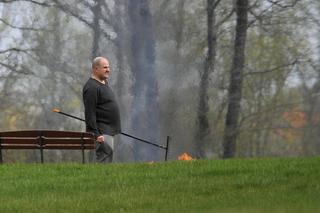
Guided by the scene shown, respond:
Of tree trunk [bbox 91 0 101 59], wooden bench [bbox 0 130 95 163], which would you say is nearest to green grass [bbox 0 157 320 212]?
wooden bench [bbox 0 130 95 163]

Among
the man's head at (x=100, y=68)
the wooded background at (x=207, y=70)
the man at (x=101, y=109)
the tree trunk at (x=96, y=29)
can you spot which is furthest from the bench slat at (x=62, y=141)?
the tree trunk at (x=96, y=29)

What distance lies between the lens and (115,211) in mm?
7238

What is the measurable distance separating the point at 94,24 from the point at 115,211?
18.7m

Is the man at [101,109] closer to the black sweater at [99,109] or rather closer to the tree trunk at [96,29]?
the black sweater at [99,109]

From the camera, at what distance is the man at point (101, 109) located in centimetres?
1069

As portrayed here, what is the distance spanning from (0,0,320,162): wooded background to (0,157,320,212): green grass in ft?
46.2

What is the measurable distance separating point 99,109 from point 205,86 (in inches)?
553

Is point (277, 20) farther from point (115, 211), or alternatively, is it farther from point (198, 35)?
point (115, 211)

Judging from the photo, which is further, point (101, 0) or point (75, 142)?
point (101, 0)

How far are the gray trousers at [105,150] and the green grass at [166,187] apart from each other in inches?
20.0

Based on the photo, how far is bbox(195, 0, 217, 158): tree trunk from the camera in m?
24.7

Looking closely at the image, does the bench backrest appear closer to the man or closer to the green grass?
the man

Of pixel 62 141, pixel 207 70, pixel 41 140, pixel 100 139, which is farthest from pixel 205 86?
pixel 100 139

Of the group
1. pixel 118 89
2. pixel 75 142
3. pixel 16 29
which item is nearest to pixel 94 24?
pixel 118 89
